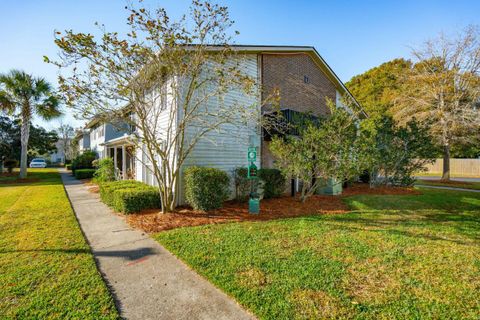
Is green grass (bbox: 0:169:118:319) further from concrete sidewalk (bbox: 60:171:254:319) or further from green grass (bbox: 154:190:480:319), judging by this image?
green grass (bbox: 154:190:480:319)

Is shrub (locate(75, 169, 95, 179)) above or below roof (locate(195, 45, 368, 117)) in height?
below

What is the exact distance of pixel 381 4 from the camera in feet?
29.3

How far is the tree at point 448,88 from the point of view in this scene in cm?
1590

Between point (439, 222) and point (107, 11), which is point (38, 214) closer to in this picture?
point (107, 11)

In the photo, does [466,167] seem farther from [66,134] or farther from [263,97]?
[66,134]

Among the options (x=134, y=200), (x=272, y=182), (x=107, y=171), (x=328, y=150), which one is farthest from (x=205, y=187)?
(x=107, y=171)

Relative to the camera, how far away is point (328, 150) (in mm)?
9148

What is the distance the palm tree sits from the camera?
17094mm

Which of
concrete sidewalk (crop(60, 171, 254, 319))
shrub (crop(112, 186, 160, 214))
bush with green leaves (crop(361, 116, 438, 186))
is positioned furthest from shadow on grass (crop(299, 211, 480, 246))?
shrub (crop(112, 186, 160, 214))

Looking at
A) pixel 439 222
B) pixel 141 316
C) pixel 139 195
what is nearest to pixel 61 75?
pixel 139 195

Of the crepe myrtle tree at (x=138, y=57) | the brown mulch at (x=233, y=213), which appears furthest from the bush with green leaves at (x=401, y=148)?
the crepe myrtle tree at (x=138, y=57)

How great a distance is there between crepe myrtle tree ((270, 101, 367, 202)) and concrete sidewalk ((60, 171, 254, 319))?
5.86m

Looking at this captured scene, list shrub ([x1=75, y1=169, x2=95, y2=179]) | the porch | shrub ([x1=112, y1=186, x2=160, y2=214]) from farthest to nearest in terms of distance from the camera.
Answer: shrub ([x1=75, y1=169, x2=95, y2=179]) → the porch → shrub ([x1=112, y1=186, x2=160, y2=214])

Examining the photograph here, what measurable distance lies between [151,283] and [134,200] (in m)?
4.93
